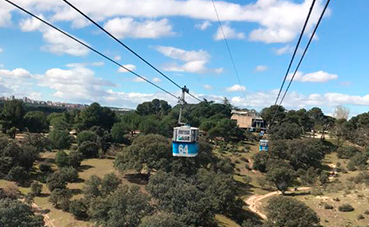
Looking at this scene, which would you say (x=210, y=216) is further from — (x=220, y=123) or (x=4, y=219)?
(x=220, y=123)

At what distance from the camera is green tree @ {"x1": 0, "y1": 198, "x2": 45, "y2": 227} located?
21062 millimetres

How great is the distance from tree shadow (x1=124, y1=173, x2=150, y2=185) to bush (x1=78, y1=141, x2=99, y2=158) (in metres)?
11.4

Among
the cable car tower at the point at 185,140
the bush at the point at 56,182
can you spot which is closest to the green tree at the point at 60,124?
the bush at the point at 56,182

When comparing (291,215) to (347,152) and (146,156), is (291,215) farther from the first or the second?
(347,152)

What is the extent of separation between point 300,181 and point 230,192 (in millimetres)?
23469

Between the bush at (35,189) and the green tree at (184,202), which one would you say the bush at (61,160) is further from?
the green tree at (184,202)

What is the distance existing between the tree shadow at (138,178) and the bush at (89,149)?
448 inches

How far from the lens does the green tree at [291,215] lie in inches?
1168

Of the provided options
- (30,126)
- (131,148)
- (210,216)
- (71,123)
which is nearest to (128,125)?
(71,123)

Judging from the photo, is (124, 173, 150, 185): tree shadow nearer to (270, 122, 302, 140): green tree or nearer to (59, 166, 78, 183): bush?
(59, 166, 78, 183): bush

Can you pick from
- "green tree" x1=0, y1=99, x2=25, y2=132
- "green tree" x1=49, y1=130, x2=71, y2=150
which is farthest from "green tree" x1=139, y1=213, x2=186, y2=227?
"green tree" x1=0, y1=99, x2=25, y2=132

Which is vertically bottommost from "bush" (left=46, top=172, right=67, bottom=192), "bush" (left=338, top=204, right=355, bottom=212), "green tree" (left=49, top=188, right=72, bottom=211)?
"bush" (left=338, top=204, right=355, bottom=212)

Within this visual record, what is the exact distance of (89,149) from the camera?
53.5 meters

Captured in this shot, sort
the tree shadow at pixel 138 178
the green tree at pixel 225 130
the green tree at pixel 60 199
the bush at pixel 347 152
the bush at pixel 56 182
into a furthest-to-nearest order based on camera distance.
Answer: the green tree at pixel 225 130 < the bush at pixel 347 152 < the tree shadow at pixel 138 178 < the bush at pixel 56 182 < the green tree at pixel 60 199
